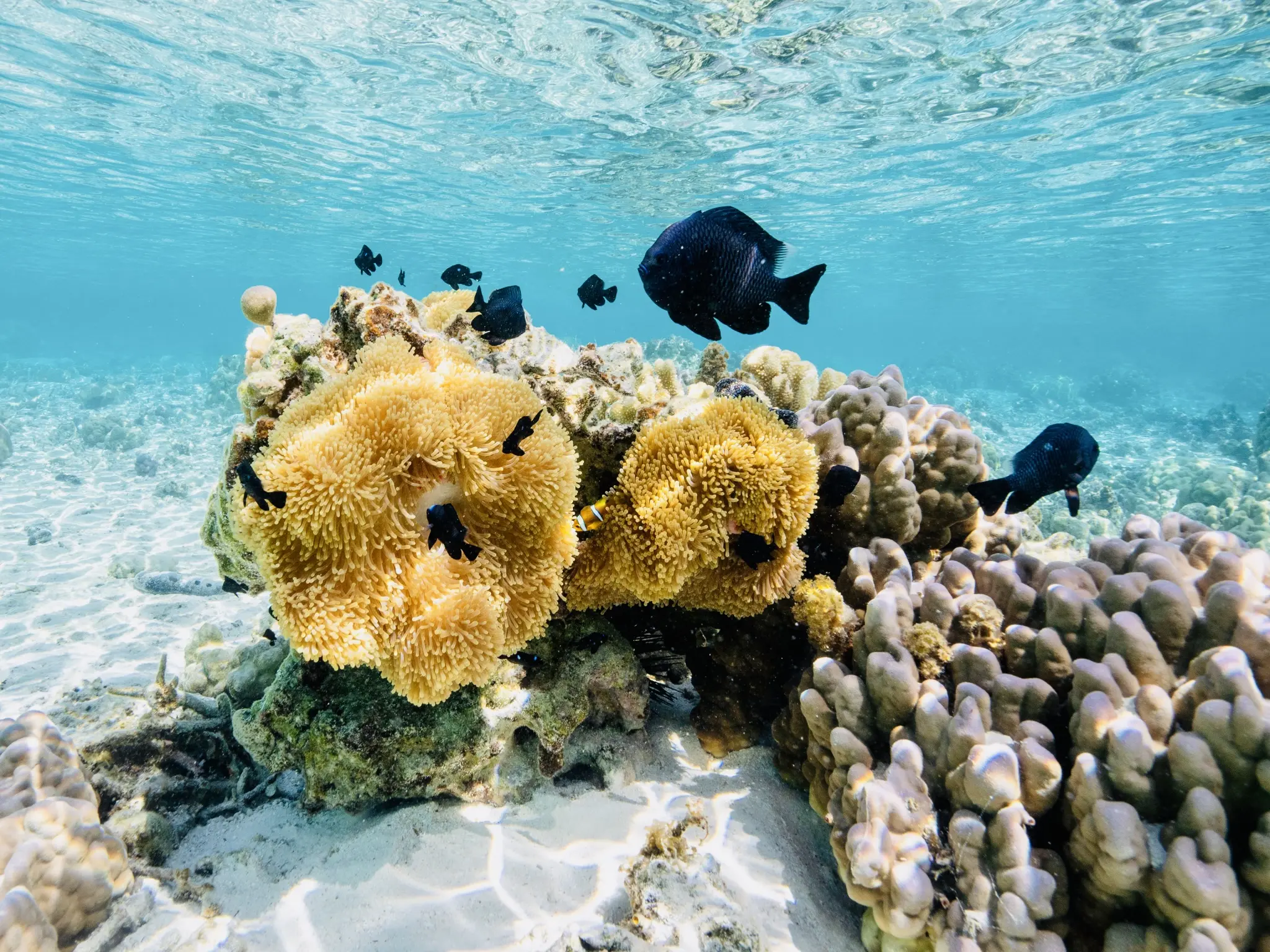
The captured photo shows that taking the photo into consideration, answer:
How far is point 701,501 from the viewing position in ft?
8.70

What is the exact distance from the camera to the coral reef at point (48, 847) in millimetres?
2373

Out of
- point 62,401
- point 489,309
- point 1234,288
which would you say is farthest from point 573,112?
point 1234,288

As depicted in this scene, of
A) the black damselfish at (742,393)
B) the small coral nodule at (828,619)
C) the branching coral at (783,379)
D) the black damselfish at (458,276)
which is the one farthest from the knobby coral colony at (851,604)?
the black damselfish at (458,276)

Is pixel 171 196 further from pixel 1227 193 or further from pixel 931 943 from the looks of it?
pixel 1227 193

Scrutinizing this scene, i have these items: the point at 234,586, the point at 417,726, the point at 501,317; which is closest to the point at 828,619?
the point at 417,726

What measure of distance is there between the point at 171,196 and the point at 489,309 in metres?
37.5

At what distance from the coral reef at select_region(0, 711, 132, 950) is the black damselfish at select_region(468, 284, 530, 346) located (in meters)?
2.97

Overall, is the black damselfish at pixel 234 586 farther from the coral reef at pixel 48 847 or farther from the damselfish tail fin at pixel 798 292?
the damselfish tail fin at pixel 798 292

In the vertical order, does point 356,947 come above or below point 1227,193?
below

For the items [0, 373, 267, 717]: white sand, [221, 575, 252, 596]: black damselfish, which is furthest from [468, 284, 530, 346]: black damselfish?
[0, 373, 267, 717]: white sand

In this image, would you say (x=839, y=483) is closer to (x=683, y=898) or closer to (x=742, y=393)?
(x=742, y=393)

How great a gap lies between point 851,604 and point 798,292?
5.48 ft

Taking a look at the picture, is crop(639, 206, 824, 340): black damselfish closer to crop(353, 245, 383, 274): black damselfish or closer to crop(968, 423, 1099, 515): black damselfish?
crop(968, 423, 1099, 515): black damselfish

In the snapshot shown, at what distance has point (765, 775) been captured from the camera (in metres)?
3.43
